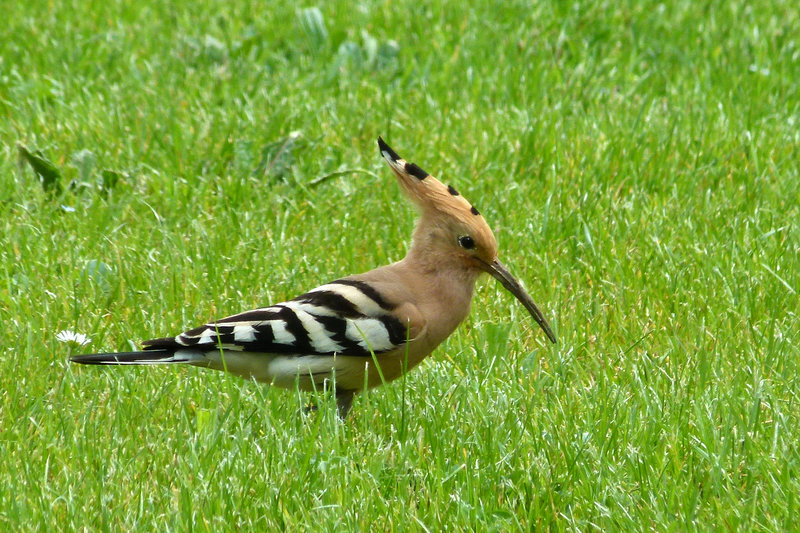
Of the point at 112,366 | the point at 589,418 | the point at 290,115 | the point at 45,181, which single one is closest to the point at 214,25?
the point at 290,115

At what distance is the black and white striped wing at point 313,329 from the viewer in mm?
3701

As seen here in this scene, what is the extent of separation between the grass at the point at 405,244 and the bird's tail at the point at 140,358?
0.47 ft

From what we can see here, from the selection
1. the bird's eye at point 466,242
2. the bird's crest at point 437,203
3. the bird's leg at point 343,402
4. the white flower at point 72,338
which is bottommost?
the bird's leg at point 343,402

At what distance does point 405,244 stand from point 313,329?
1.43 meters

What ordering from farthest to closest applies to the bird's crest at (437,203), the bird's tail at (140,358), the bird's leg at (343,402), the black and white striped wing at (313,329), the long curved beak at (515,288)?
the long curved beak at (515,288) → the bird's crest at (437,203) → the bird's leg at (343,402) → the black and white striped wing at (313,329) → the bird's tail at (140,358)

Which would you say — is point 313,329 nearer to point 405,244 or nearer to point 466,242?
point 466,242

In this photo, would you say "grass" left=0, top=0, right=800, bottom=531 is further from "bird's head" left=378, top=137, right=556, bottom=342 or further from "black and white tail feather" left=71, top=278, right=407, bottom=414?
"bird's head" left=378, top=137, right=556, bottom=342

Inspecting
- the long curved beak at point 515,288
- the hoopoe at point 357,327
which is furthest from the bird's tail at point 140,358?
the long curved beak at point 515,288

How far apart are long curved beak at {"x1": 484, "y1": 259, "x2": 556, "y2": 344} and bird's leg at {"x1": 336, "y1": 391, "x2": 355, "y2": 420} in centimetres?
65

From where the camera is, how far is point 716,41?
739 cm

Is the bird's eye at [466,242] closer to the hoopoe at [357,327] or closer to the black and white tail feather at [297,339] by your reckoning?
the hoopoe at [357,327]

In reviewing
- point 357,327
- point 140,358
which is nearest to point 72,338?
point 140,358

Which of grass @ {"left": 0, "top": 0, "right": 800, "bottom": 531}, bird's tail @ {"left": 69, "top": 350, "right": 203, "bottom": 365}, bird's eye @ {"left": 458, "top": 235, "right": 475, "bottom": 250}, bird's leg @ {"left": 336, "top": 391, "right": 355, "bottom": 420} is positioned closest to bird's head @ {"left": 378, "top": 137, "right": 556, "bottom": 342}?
bird's eye @ {"left": 458, "top": 235, "right": 475, "bottom": 250}

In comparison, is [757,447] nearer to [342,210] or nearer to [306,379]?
[306,379]
